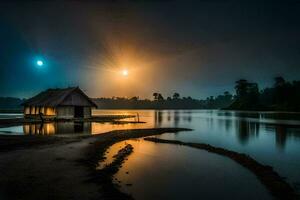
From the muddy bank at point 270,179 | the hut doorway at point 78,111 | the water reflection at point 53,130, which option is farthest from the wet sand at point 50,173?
the hut doorway at point 78,111

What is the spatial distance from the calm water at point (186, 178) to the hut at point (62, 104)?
109 ft

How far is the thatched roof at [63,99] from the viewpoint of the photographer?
163 feet

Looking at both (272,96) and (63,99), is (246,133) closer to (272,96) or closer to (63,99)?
(63,99)

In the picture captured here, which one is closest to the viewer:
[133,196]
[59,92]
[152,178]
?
[133,196]

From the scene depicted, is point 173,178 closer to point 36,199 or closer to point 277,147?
point 36,199

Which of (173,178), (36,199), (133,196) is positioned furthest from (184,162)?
(36,199)

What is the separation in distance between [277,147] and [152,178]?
16.8 meters

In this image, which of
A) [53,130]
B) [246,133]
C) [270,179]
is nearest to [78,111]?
[53,130]

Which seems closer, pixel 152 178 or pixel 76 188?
pixel 76 188

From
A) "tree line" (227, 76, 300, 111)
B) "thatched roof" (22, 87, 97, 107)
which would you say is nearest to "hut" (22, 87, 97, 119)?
"thatched roof" (22, 87, 97, 107)

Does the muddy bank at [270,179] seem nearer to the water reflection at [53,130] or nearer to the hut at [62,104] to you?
the water reflection at [53,130]

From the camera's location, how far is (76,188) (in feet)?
33.8

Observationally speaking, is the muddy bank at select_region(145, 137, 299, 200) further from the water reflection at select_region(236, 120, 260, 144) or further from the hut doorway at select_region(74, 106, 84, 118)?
the hut doorway at select_region(74, 106, 84, 118)

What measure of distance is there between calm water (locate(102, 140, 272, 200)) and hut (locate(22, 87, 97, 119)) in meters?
33.4
